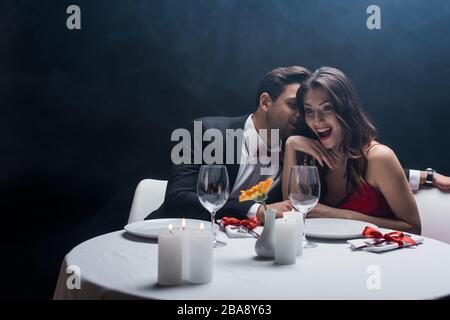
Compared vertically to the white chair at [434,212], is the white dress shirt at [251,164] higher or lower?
higher

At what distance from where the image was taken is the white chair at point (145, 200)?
2146mm

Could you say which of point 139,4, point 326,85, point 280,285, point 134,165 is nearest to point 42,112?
point 134,165

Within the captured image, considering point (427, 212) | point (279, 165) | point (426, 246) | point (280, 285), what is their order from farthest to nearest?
1. point (279, 165)
2. point (427, 212)
3. point (426, 246)
4. point (280, 285)

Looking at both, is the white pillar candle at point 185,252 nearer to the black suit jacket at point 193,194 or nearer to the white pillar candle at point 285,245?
the white pillar candle at point 285,245

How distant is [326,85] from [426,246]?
39.5 inches

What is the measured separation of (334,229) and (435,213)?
78 cm

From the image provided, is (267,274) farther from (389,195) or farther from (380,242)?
(389,195)

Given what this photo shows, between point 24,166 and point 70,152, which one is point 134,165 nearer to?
point 70,152

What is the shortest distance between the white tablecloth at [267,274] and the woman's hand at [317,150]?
868mm

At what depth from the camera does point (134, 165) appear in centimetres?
229

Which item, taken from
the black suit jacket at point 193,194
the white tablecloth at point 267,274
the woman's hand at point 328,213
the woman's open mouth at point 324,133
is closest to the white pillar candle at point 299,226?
the white tablecloth at point 267,274

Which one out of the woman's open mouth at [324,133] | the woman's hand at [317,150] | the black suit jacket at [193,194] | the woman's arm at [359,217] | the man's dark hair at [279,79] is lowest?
the woman's arm at [359,217]

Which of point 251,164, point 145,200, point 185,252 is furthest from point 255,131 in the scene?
point 185,252

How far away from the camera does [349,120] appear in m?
2.06
